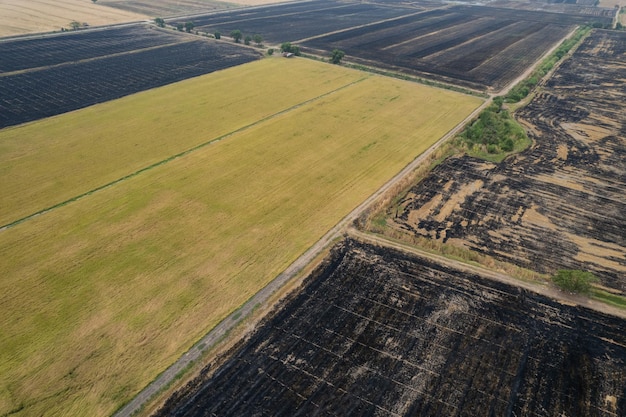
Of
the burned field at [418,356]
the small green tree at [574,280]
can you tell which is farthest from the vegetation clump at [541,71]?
the burned field at [418,356]

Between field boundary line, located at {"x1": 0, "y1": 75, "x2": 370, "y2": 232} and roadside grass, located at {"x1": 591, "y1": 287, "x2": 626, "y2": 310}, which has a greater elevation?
field boundary line, located at {"x1": 0, "y1": 75, "x2": 370, "y2": 232}

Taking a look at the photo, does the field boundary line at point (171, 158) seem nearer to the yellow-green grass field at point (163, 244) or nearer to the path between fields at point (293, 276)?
the yellow-green grass field at point (163, 244)

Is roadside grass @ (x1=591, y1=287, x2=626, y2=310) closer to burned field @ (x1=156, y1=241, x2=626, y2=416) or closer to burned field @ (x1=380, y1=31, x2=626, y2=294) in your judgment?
burned field @ (x1=380, y1=31, x2=626, y2=294)

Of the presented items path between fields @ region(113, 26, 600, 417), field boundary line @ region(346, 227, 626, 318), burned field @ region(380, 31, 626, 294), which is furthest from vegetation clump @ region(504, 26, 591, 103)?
field boundary line @ region(346, 227, 626, 318)

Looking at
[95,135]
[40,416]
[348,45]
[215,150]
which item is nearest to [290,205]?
[215,150]

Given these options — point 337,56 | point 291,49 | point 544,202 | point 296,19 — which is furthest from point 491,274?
point 296,19

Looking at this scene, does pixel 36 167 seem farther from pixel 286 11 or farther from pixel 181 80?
pixel 286 11

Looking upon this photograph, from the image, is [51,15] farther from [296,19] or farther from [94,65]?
[296,19]
